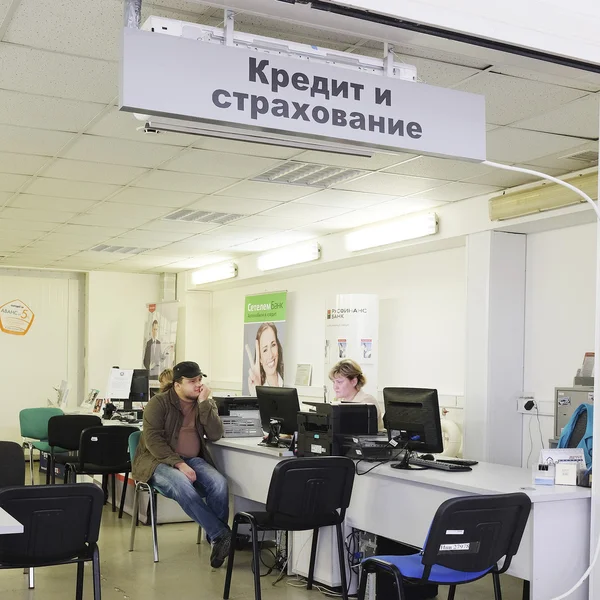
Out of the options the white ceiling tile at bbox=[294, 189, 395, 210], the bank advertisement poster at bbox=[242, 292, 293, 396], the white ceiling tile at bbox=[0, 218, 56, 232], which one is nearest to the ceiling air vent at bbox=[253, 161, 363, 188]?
the white ceiling tile at bbox=[294, 189, 395, 210]

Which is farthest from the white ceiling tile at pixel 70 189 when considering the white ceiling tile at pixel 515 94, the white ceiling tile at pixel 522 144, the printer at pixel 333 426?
the white ceiling tile at pixel 515 94

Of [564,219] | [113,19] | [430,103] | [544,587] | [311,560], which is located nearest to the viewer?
[430,103]

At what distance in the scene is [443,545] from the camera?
330 centimetres

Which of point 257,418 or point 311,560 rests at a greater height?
point 257,418

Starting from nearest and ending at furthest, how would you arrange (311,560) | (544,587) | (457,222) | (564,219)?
Result: (544,587) → (311,560) → (564,219) → (457,222)

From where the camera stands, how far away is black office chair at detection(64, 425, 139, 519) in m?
6.86

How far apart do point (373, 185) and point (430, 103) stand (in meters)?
3.37

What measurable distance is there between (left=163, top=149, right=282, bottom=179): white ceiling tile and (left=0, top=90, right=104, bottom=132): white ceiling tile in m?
0.87

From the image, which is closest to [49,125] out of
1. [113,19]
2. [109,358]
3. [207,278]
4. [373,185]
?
[113,19]

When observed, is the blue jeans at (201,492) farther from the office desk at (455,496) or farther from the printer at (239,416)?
the printer at (239,416)

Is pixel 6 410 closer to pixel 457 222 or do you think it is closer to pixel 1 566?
pixel 457 222

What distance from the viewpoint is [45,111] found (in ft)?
15.4

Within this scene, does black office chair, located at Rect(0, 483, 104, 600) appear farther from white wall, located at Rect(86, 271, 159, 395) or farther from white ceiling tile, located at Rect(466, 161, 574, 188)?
white wall, located at Rect(86, 271, 159, 395)

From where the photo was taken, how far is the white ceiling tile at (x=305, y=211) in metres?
7.41
